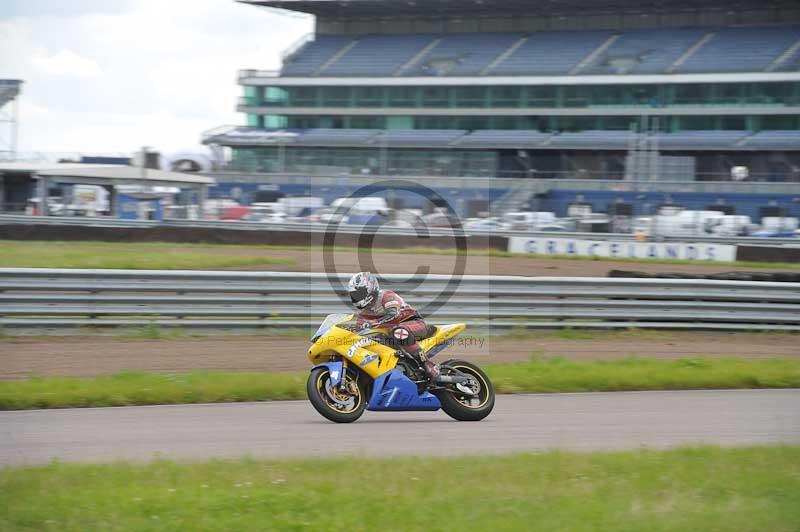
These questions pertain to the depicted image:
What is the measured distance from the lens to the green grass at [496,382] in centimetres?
1016

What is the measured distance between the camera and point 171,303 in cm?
1510

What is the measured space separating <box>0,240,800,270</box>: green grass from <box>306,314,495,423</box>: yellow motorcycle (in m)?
14.2

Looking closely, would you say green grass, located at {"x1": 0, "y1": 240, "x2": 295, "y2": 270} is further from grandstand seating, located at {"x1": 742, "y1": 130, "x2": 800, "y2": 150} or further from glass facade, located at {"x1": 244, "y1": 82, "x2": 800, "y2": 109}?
grandstand seating, located at {"x1": 742, "y1": 130, "x2": 800, "y2": 150}

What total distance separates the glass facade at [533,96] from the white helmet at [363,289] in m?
50.1

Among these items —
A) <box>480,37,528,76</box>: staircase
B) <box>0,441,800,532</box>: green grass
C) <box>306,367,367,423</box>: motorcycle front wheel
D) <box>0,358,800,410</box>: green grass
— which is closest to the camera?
<box>0,441,800,532</box>: green grass

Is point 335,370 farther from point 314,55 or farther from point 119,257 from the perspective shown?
point 314,55

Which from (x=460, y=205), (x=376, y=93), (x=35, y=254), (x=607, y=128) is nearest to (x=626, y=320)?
(x=35, y=254)

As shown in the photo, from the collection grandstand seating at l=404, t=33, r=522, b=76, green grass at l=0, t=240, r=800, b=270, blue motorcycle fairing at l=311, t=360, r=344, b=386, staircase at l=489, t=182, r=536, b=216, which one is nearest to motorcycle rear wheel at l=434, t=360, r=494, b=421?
blue motorcycle fairing at l=311, t=360, r=344, b=386

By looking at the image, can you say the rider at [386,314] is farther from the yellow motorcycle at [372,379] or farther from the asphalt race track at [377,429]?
the asphalt race track at [377,429]

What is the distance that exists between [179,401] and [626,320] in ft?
29.5

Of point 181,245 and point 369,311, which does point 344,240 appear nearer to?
point 181,245

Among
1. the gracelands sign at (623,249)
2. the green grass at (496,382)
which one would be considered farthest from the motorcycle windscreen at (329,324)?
the gracelands sign at (623,249)

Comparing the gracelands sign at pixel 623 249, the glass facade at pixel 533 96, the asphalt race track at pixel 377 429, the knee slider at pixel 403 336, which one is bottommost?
the asphalt race track at pixel 377 429

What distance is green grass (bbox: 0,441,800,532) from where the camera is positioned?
5.61 meters
